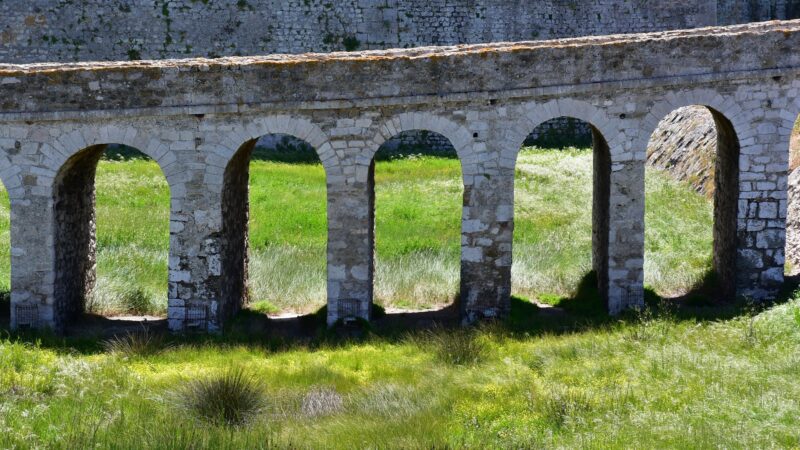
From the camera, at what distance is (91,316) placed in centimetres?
1641

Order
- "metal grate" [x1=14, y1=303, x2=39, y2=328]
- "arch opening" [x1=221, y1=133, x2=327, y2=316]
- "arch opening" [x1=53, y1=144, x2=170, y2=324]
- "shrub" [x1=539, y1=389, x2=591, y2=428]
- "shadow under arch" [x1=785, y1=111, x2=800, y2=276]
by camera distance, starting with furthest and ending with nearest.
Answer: "shadow under arch" [x1=785, y1=111, x2=800, y2=276]
"arch opening" [x1=221, y1=133, x2=327, y2=316]
"arch opening" [x1=53, y1=144, x2=170, y2=324]
"metal grate" [x1=14, y1=303, x2=39, y2=328]
"shrub" [x1=539, y1=389, x2=591, y2=428]

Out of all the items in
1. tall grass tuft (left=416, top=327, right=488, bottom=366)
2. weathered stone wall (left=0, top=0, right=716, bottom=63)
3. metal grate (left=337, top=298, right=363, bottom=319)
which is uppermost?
weathered stone wall (left=0, top=0, right=716, bottom=63)

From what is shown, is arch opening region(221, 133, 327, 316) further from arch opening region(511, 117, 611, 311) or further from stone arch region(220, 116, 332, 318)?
arch opening region(511, 117, 611, 311)

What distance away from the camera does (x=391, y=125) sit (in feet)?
48.9

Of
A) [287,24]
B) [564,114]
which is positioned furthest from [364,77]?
[287,24]

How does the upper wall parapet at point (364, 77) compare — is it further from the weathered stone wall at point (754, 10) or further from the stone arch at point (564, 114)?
the weathered stone wall at point (754, 10)

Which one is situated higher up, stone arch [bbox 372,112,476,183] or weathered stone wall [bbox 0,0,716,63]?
weathered stone wall [bbox 0,0,716,63]

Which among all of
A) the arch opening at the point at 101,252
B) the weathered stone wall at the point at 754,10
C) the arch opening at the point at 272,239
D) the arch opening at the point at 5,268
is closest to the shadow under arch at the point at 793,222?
the arch opening at the point at 272,239

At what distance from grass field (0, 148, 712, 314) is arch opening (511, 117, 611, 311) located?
5 centimetres

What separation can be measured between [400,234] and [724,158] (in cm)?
747

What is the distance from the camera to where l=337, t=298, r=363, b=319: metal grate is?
49.7 ft

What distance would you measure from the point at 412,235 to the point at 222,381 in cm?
1022

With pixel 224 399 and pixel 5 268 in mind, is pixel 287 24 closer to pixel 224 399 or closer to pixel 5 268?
pixel 5 268

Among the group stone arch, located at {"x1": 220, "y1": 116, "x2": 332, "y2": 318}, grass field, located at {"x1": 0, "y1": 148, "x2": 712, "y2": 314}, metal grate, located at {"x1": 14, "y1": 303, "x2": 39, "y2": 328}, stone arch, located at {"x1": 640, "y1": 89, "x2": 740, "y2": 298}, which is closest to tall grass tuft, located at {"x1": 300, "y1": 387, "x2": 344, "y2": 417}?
stone arch, located at {"x1": 220, "y1": 116, "x2": 332, "y2": 318}
